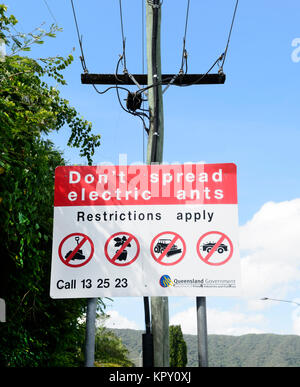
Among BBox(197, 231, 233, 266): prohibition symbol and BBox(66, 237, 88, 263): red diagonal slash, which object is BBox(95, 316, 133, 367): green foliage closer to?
BBox(66, 237, 88, 263): red diagonal slash

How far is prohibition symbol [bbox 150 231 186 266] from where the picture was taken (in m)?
4.37

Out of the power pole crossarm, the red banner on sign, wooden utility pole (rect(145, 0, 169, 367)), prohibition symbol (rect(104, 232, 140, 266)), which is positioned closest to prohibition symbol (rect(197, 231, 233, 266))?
the red banner on sign

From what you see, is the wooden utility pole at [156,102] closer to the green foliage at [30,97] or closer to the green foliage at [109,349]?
the green foliage at [30,97]

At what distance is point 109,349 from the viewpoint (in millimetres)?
33281

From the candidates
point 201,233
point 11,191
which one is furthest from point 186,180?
point 11,191

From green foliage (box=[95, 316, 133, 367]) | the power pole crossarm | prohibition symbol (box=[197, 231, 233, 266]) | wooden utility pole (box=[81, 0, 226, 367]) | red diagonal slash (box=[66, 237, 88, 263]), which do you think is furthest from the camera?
green foliage (box=[95, 316, 133, 367])

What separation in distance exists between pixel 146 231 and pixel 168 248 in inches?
11.4

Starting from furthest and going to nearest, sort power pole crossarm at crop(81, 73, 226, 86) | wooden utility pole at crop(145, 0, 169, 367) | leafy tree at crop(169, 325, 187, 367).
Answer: leafy tree at crop(169, 325, 187, 367)
power pole crossarm at crop(81, 73, 226, 86)
wooden utility pole at crop(145, 0, 169, 367)

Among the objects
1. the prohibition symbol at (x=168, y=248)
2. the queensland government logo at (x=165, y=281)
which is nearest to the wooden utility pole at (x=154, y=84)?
the prohibition symbol at (x=168, y=248)

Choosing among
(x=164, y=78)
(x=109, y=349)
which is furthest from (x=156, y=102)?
(x=109, y=349)

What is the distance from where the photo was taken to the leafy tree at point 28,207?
7.50 metres

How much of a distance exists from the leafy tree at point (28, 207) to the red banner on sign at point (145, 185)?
2753 millimetres

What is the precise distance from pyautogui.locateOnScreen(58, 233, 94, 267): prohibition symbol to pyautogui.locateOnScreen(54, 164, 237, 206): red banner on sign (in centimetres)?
36
